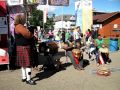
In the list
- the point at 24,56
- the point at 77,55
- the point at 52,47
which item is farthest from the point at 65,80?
the point at 77,55

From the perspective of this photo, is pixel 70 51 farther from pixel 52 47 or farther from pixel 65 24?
pixel 65 24

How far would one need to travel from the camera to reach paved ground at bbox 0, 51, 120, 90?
Result: 845cm

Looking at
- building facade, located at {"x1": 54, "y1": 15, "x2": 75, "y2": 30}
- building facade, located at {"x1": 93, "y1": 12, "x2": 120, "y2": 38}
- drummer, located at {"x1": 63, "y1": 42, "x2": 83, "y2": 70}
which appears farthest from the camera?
building facade, located at {"x1": 54, "y1": 15, "x2": 75, "y2": 30}

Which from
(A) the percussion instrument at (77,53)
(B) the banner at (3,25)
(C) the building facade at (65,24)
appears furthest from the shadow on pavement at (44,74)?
(C) the building facade at (65,24)

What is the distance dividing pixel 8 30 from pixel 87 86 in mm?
4232

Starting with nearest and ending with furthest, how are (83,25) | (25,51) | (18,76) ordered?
(25,51) < (18,76) < (83,25)

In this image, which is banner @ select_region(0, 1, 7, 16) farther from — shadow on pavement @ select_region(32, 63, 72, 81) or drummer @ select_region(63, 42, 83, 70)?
drummer @ select_region(63, 42, 83, 70)

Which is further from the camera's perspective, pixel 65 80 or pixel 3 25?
pixel 3 25

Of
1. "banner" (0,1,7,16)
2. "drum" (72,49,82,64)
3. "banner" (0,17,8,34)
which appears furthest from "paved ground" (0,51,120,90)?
"banner" (0,1,7,16)

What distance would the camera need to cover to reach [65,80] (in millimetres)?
9414

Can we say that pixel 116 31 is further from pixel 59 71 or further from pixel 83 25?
pixel 59 71

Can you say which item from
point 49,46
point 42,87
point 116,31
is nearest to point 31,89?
point 42,87

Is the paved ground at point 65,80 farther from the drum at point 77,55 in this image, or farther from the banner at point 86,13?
the banner at point 86,13

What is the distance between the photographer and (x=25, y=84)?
880 centimetres
